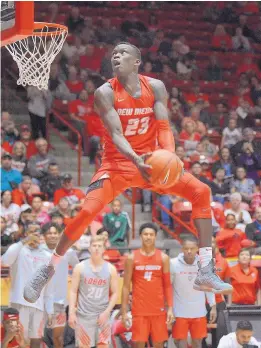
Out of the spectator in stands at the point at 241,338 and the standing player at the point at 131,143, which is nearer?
the standing player at the point at 131,143

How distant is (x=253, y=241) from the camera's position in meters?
13.5

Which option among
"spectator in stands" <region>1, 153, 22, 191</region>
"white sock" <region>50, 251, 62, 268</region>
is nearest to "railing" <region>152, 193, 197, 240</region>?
"spectator in stands" <region>1, 153, 22, 191</region>

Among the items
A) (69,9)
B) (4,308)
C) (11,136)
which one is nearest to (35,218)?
(4,308)

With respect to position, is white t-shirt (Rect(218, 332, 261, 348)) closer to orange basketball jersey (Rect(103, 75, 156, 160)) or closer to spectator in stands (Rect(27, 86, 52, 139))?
orange basketball jersey (Rect(103, 75, 156, 160))

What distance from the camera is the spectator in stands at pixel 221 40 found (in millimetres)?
20938

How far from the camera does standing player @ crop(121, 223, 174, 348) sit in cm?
1081

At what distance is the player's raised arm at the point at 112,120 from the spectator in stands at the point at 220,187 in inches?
299

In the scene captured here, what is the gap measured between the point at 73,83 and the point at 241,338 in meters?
8.70

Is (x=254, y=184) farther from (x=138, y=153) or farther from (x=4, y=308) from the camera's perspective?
(x=138, y=153)

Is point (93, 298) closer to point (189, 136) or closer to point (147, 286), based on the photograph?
point (147, 286)

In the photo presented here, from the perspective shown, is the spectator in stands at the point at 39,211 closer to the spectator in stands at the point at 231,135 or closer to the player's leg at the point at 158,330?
the player's leg at the point at 158,330

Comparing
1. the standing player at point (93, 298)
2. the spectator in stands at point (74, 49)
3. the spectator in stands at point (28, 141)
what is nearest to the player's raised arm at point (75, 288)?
the standing player at point (93, 298)

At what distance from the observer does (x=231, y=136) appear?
1714 cm

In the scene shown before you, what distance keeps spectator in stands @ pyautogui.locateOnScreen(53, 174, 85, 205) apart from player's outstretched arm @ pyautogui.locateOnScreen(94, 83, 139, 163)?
669 cm
